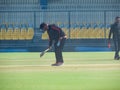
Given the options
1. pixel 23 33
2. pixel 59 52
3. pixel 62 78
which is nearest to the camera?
pixel 62 78

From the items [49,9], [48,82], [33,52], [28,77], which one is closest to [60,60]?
[28,77]

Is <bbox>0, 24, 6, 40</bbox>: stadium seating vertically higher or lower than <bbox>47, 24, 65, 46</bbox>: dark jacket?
lower

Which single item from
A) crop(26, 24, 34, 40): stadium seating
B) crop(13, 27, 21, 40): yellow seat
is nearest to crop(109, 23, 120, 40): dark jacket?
crop(26, 24, 34, 40): stadium seating

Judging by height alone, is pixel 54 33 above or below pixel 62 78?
above

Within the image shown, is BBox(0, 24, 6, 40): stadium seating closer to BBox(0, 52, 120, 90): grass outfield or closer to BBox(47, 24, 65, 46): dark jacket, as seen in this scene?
BBox(47, 24, 65, 46): dark jacket

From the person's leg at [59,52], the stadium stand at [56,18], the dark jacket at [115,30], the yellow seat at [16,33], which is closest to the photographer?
the person's leg at [59,52]

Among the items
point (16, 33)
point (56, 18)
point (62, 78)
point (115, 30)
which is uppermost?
point (115, 30)

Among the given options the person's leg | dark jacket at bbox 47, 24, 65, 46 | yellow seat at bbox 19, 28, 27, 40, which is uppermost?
dark jacket at bbox 47, 24, 65, 46

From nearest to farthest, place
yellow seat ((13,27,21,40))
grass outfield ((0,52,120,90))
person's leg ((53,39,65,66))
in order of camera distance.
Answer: grass outfield ((0,52,120,90)) < person's leg ((53,39,65,66)) < yellow seat ((13,27,21,40))

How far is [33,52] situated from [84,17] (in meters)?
3.27

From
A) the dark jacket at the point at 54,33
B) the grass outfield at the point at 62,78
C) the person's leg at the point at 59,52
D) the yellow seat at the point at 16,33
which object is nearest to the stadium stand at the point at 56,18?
the yellow seat at the point at 16,33

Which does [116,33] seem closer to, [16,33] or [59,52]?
[59,52]

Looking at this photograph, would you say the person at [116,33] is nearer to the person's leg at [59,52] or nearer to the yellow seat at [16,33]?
the person's leg at [59,52]

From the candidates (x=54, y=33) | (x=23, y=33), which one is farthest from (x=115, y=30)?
(x=23, y=33)
